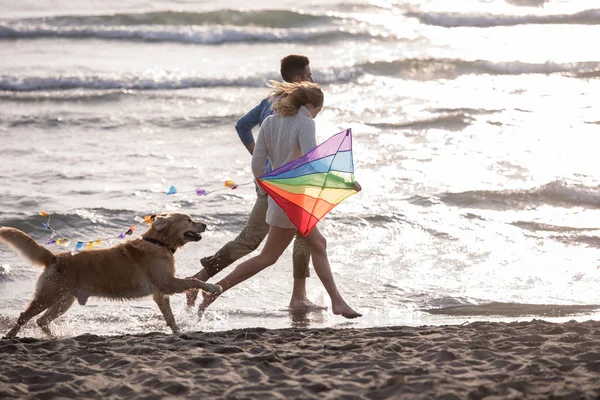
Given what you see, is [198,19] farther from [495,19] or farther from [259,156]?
[259,156]

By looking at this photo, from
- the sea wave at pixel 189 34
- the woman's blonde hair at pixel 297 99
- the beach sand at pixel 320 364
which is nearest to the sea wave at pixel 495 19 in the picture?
the sea wave at pixel 189 34

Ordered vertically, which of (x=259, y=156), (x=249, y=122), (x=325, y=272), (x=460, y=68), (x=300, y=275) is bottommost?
→ (x=300, y=275)

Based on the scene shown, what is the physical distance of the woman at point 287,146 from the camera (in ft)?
24.5

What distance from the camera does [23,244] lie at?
7.40 meters

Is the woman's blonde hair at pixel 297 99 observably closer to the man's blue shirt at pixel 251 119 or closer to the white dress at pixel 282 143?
the white dress at pixel 282 143

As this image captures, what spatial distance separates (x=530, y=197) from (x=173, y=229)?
5.95 metres

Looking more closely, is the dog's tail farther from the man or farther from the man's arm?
→ the man's arm

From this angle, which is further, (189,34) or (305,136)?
(189,34)

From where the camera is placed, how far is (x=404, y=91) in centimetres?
1944

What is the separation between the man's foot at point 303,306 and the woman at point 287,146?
717 mm

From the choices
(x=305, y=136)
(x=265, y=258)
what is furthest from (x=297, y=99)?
(x=265, y=258)

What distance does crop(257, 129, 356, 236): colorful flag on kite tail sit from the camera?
743cm

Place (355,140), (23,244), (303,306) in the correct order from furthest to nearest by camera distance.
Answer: (355,140)
(303,306)
(23,244)

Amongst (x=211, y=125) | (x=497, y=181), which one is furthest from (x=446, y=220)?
(x=211, y=125)
